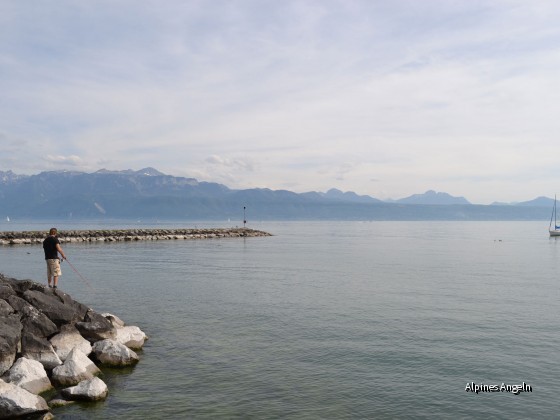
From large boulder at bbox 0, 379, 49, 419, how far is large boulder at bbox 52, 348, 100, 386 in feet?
5.96

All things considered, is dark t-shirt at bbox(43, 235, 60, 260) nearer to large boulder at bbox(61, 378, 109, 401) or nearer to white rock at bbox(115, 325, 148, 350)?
white rock at bbox(115, 325, 148, 350)

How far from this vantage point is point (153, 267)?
47.4 meters

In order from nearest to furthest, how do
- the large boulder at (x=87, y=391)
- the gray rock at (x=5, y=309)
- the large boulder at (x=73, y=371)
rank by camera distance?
the large boulder at (x=87, y=391)
the large boulder at (x=73, y=371)
the gray rock at (x=5, y=309)

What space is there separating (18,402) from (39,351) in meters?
3.62

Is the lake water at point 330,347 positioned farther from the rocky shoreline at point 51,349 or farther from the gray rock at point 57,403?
the rocky shoreline at point 51,349

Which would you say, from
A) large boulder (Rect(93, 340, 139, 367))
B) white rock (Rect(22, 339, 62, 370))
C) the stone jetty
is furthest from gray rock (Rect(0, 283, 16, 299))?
the stone jetty

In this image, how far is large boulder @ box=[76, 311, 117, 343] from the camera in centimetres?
1856

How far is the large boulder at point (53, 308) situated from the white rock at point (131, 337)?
69.4 inches

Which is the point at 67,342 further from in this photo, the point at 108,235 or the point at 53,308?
the point at 108,235

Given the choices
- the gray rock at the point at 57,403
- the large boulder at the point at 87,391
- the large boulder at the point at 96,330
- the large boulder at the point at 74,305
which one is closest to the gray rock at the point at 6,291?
the large boulder at the point at 74,305

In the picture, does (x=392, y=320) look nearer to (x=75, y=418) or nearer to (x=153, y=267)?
(x=75, y=418)

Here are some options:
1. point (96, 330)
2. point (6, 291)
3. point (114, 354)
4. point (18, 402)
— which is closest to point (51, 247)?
point (6, 291)

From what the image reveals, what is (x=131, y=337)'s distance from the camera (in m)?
18.8

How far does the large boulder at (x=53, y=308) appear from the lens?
18.4 meters
